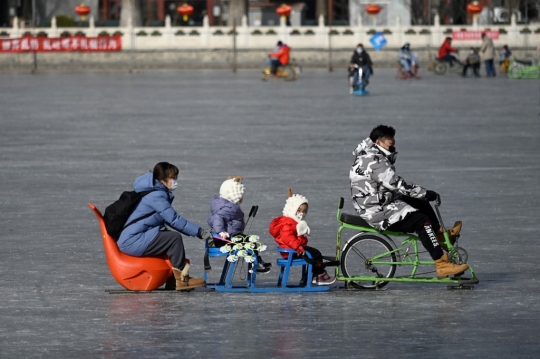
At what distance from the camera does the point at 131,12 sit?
215ft

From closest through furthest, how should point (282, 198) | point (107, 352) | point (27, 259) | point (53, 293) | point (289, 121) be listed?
point (107, 352)
point (53, 293)
point (27, 259)
point (282, 198)
point (289, 121)

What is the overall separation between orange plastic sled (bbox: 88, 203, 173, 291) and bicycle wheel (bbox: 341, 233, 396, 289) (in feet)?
3.96

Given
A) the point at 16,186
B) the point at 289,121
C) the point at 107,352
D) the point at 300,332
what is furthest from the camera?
the point at 289,121

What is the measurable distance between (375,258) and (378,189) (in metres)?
0.48

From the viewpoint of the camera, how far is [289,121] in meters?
25.4

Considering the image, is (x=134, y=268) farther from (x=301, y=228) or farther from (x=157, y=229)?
(x=301, y=228)

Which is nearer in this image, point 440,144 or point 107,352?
point 107,352

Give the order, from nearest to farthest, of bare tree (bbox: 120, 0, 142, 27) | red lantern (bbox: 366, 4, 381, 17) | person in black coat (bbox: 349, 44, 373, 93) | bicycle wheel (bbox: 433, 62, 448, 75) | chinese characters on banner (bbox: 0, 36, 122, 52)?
person in black coat (bbox: 349, 44, 373, 93)
bicycle wheel (bbox: 433, 62, 448, 75)
chinese characters on banner (bbox: 0, 36, 122, 52)
bare tree (bbox: 120, 0, 142, 27)
red lantern (bbox: 366, 4, 381, 17)

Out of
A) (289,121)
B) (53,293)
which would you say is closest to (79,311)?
(53,293)

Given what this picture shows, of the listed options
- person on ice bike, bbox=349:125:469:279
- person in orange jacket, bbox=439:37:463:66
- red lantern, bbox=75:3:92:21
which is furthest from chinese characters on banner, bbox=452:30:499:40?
person on ice bike, bbox=349:125:469:279

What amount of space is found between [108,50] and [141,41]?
2000 mm

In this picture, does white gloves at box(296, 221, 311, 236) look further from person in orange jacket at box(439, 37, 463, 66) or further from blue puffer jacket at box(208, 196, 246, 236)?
person in orange jacket at box(439, 37, 463, 66)

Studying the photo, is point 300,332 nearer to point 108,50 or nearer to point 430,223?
point 430,223

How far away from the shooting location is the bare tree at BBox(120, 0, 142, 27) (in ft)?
214
